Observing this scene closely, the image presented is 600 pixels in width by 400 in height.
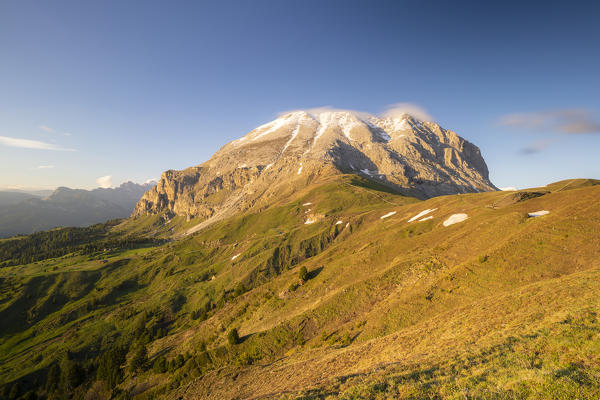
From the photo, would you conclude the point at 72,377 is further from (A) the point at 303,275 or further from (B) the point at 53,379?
(A) the point at 303,275

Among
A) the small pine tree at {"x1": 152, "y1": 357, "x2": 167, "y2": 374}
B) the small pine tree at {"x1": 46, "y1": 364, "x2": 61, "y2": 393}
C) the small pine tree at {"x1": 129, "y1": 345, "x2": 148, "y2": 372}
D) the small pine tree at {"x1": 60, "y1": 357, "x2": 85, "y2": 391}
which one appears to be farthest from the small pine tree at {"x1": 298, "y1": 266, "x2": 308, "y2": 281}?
the small pine tree at {"x1": 46, "y1": 364, "x2": 61, "y2": 393}

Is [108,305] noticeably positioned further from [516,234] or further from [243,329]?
[516,234]

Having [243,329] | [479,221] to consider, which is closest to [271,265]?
[243,329]

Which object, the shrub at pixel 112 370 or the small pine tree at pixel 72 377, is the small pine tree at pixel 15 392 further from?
the shrub at pixel 112 370

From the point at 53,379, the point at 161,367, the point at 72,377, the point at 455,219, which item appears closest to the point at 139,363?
the point at 161,367

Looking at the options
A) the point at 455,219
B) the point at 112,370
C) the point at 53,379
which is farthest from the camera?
the point at 53,379

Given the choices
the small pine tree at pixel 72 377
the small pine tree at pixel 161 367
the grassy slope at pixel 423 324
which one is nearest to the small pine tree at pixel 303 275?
the grassy slope at pixel 423 324

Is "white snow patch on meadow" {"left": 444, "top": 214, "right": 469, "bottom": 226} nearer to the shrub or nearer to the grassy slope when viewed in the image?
the grassy slope

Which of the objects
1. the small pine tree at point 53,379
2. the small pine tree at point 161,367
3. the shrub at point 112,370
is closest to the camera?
the small pine tree at point 161,367

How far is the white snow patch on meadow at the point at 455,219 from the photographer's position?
51894mm

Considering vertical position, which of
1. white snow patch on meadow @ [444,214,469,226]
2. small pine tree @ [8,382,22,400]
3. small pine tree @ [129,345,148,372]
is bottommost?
small pine tree @ [8,382,22,400]

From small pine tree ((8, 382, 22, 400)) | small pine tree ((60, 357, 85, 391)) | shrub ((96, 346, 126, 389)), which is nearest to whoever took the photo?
shrub ((96, 346, 126, 389))

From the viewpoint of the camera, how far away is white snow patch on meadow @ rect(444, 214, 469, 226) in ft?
170

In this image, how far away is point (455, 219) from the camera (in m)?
53.2
